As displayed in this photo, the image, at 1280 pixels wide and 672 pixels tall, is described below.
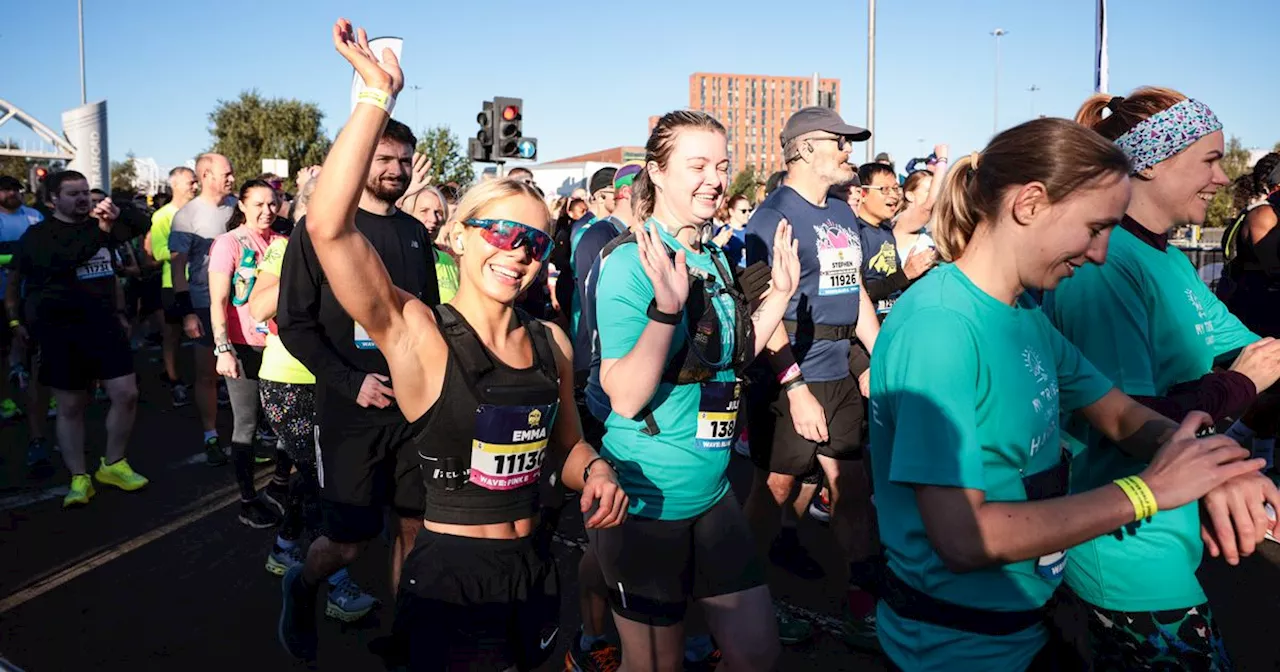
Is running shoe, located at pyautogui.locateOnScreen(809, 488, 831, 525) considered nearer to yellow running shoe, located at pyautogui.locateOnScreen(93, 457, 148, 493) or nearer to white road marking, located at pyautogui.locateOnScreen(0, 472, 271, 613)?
white road marking, located at pyautogui.locateOnScreen(0, 472, 271, 613)

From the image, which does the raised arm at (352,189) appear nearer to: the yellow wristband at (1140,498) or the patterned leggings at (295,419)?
the yellow wristband at (1140,498)

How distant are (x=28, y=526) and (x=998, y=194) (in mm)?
6097

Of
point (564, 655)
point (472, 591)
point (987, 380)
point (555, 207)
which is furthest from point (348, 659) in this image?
point (555, 207)

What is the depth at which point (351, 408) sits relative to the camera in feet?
12.4

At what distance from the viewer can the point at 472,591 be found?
2.52 meters

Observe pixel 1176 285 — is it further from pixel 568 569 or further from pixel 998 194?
pixel 568 569

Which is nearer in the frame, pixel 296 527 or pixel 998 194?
pixel 998 194

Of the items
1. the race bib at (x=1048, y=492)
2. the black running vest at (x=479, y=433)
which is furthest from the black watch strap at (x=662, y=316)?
the race bib at (x=1048, y=492)

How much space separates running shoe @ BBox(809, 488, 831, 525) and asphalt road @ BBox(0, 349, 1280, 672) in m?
0.14

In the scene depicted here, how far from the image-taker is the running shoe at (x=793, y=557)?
504 cm

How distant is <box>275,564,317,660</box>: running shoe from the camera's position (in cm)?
386

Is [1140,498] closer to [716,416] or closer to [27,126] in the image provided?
[716,416]

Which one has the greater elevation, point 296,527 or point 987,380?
point 987,380

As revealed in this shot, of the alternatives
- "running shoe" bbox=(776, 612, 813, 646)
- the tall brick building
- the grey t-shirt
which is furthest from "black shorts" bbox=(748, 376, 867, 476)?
the tall brick building
